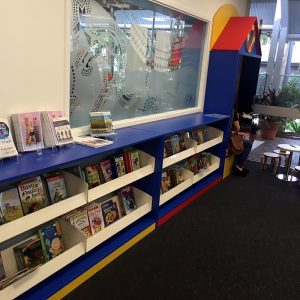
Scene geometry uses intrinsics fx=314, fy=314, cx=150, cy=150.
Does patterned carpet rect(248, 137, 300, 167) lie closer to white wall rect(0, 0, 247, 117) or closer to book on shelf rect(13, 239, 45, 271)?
white wall rect(0, 0, 247, 117)

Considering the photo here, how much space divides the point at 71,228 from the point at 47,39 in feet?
3.89

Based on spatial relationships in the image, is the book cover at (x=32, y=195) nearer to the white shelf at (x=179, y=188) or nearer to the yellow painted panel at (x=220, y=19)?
the white shelf at (x=179, y=188)

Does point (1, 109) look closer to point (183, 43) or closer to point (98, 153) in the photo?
point (98, 153)

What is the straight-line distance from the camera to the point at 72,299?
6.21 ft

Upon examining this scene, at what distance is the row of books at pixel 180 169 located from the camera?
3023 mm

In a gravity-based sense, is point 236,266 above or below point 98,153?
below

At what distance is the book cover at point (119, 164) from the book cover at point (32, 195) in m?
0.64

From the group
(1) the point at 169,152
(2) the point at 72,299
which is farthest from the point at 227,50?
(2) the point at 72,299

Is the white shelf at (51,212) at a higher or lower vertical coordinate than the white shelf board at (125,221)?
higher

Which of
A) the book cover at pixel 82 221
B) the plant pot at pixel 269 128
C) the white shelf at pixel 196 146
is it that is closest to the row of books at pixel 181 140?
the white shelf at pixel 196 146

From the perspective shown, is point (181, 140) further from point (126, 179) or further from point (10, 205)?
point (10, 205)

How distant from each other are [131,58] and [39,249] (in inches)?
66.8

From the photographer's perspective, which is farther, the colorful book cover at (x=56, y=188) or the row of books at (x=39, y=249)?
the colorful book cover at (x=56, y=188)

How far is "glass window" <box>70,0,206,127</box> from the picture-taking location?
224 cm
